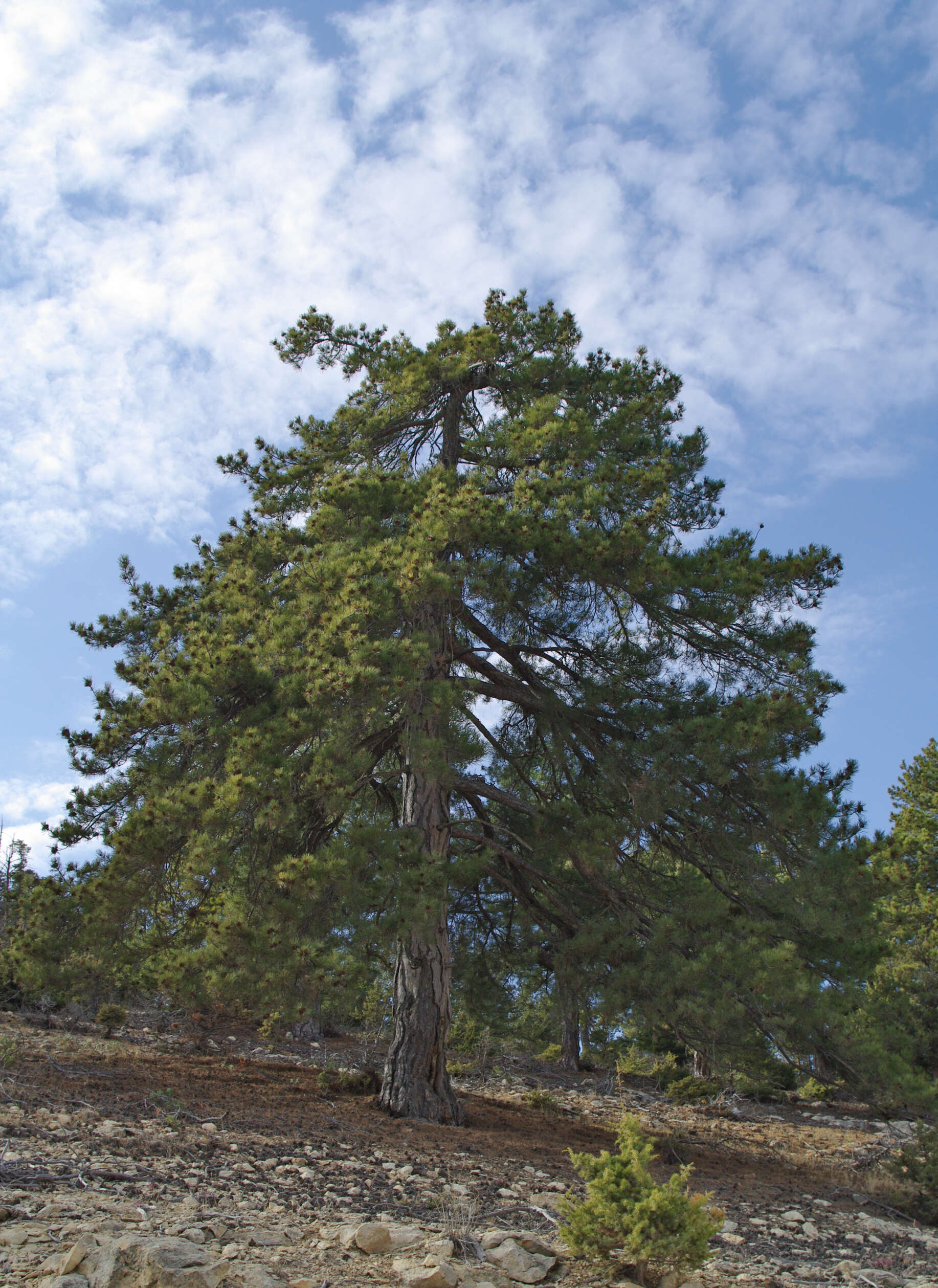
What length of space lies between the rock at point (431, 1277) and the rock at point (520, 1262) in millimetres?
400

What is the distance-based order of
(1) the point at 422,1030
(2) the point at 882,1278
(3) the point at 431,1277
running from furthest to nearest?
(1) the point at 422,1030
(2) the point at 882,1278
(3) the point at 431,1277

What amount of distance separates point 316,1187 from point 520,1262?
4.54ft

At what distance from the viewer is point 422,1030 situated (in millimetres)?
7230

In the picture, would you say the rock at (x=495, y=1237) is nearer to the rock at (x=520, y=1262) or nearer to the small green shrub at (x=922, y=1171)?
the rock at (x=520, y=1262)

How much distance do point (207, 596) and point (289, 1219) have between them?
17.3 feet

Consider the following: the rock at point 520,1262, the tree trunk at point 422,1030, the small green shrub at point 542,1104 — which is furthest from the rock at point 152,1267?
the small green shrub at point 542,1104

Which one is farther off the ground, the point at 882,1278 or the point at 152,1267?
the point at 152,1267

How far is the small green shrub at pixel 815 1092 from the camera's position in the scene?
1405 centimetres

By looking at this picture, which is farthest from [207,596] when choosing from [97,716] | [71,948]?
[71,948]

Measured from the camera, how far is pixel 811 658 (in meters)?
7.69

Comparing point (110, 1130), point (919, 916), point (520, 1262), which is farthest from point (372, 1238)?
point (919, 916)

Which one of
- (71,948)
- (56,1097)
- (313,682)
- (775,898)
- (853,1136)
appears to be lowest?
(853,1136)

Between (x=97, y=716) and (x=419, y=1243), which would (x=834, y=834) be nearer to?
(x=419, y=1243)

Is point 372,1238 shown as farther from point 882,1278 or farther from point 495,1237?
point 882,1278
